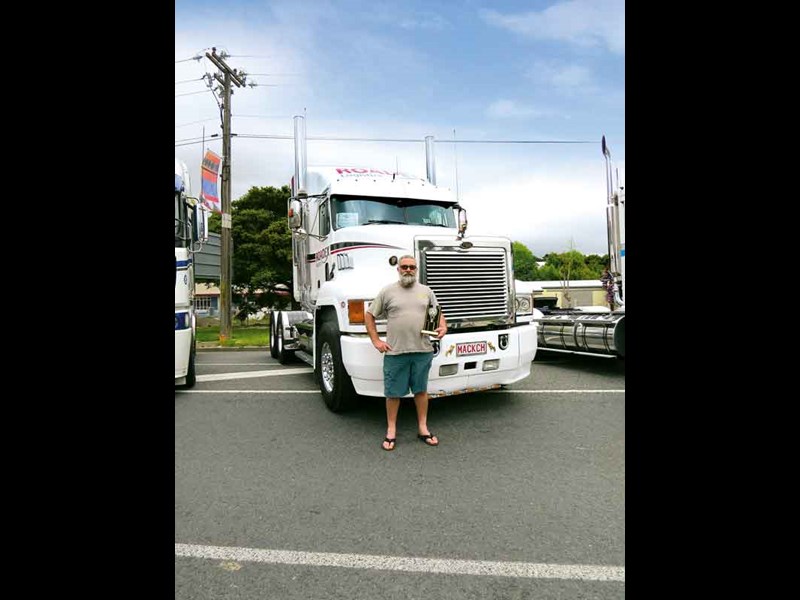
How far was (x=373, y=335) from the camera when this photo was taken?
4426 millimetres

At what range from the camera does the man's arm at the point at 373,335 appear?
14.3 feet

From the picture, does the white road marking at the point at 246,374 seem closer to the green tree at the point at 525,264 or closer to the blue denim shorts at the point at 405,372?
the blue denim shorts at the point at 405,372

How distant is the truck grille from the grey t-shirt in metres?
0.60

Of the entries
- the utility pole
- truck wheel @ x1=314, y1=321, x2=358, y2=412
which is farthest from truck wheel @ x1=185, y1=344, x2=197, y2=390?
the utility pole

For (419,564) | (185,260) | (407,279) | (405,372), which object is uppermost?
(185,260)

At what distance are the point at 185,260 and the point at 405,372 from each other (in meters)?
3.40

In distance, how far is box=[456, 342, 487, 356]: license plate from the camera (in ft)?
16.1

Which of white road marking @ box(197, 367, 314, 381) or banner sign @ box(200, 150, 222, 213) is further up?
banner sign @ box(200, 150, 222, 213)

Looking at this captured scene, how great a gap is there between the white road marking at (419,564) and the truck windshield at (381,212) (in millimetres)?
3977

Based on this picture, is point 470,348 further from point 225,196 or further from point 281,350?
point 225,196

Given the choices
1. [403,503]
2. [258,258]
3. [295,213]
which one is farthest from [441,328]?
[258,258]

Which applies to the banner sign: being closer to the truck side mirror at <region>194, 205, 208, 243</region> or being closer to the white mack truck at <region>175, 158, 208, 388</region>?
the truck side mirror at <region>194, 205, 208, 243</region>

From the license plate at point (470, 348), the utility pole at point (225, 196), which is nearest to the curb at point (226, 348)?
the utility pole at point (225, 196)
